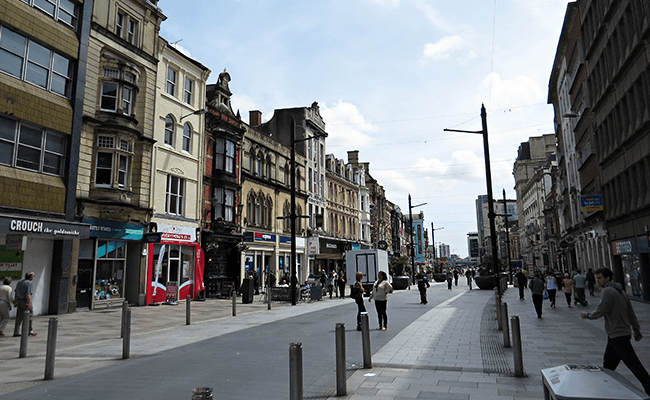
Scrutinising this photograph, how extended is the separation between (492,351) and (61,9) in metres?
21.4

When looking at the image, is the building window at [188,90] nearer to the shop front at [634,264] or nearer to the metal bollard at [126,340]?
the metal bollard at [126,340]

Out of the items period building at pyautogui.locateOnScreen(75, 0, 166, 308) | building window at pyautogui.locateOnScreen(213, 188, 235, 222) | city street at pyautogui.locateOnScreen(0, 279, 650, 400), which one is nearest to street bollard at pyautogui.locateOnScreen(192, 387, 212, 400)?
city street at pyautogui.locateOnScreen(0, 279, 650, 400)

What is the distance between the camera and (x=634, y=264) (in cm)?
2094

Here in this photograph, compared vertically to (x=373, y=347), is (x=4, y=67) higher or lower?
higher

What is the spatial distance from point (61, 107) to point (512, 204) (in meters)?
149

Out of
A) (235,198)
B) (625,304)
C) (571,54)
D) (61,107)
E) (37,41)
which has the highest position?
(571,54)

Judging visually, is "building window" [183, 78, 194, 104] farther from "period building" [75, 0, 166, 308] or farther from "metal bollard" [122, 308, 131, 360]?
"metal bollard" [122, 308, 131, 360]

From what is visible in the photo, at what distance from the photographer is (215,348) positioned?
1023cm

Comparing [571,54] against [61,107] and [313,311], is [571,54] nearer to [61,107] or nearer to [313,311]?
[313,311]

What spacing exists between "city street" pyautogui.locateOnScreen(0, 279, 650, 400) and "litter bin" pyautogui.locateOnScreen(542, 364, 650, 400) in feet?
8.77

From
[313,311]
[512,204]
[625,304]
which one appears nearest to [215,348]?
[625,304]

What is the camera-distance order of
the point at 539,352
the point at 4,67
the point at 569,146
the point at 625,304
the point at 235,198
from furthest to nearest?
the point at 569,146 < the point at 235,198 < the point at 4,67 < the point at 539,352 < the point at 625,304

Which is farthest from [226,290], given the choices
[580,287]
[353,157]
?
[353,157]

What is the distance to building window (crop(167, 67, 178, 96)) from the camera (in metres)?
25.8
